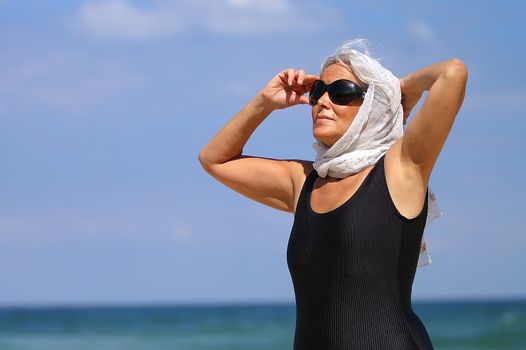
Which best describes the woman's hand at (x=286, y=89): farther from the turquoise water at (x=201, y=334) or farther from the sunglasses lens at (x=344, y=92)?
the turquoise water at (x=201, y=334)

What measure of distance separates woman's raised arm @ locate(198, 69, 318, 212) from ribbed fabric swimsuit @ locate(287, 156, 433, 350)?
0.43m

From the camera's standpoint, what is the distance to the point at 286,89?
4230mm

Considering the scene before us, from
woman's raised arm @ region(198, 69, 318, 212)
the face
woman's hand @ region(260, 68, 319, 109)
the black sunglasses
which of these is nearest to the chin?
the face

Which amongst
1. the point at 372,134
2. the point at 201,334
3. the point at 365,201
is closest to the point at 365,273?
the point at 365,201

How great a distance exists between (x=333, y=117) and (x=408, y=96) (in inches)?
11.0

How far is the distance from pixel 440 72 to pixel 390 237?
0.57 metres

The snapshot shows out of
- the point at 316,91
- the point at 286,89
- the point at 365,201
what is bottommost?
the point at 365,201

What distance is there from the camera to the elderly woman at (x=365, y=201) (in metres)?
3.53

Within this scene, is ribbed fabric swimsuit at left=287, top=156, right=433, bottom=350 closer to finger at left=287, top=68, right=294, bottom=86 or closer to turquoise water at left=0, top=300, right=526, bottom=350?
finger at left=287, top=68, right=294, bottom=86

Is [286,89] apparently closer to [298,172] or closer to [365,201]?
[298,172]

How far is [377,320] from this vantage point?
3551 mm

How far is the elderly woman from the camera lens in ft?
11.6

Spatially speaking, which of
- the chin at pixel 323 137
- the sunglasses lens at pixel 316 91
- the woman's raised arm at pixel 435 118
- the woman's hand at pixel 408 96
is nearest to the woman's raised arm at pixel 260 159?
the sunglasses lens at pixel 316 91

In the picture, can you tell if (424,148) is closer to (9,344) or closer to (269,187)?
(269,187)
